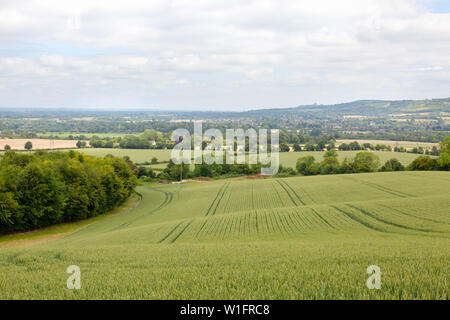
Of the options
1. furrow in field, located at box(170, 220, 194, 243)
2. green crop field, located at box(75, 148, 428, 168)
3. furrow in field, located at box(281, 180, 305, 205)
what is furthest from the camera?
green crop field, located at box(75, 148, 428, 168)

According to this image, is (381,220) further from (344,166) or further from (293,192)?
(344,166)

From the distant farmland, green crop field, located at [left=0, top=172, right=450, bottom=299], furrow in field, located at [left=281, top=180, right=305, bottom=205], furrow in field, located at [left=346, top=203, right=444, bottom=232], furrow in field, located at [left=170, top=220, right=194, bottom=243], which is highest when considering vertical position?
the distant farmland

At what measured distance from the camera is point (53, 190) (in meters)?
35.1

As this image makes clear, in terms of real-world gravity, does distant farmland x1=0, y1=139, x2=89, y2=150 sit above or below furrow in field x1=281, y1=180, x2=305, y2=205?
above

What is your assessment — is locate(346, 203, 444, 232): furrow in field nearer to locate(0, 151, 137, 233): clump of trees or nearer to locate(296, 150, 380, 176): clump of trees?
locate(0, 151, 137, 233): clump of trees

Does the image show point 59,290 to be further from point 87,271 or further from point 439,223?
point 439,223

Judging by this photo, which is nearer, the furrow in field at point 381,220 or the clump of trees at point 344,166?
the furrow in field at point 381,220

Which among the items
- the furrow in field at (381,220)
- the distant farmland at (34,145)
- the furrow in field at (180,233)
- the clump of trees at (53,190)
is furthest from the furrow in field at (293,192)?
the distant farmland at (34,145)

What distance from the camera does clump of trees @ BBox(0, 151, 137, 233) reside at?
1275 inches

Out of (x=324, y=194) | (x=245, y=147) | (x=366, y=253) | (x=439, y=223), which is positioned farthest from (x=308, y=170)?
(x=366, y=253)

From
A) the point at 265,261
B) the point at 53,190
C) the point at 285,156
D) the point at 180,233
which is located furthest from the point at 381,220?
the point at 285,156

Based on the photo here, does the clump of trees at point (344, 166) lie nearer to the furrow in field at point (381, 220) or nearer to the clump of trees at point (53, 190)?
the clump of trees at point (53, 190)

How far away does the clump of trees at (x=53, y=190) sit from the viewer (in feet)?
106

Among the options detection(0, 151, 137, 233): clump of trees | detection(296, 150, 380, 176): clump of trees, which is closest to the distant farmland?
detection(0, 151, 137, 233): clump of trees
